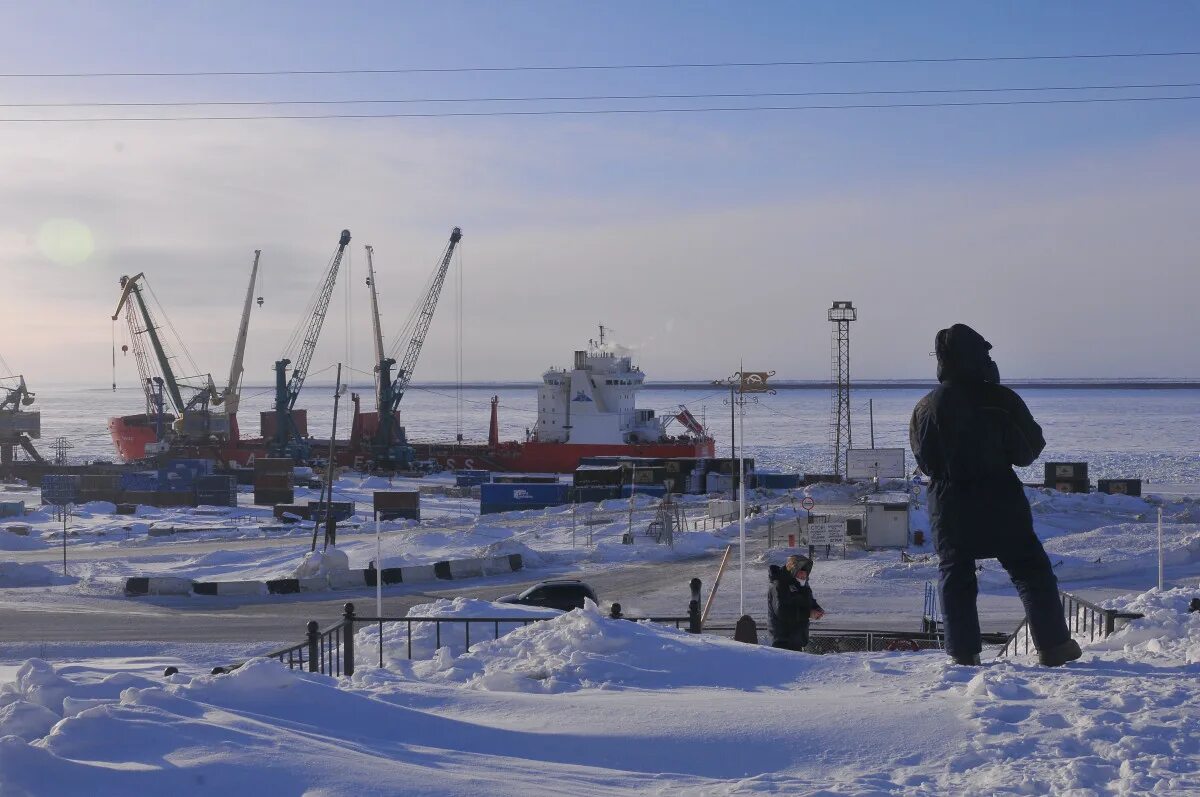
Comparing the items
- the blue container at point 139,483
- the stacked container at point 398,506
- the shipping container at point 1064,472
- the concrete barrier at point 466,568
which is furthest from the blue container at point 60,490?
the shipping container at point 1064,472

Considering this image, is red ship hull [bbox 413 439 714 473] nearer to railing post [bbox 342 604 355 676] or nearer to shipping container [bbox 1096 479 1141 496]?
shipping container [bbox 1096 479 1141 496]

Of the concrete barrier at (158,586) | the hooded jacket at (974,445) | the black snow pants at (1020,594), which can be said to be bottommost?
the concrete barrier at (158,586)

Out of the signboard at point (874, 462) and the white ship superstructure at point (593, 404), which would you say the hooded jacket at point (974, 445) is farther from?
the white ship superstructure at point (593, 404)

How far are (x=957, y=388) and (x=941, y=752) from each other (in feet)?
7.28

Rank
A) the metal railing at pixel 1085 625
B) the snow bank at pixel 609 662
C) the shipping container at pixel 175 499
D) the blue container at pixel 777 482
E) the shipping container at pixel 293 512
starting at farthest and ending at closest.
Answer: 1. the blue container at pixel 777 482
2. the shipping container at pixel 175 499
3. the shipping container at pixel 293 512
4. the metal railing at pixel 1085 625
5. the snow bank at pixel 609 662

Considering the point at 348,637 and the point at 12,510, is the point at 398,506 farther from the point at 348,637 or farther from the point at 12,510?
the point at 348,637

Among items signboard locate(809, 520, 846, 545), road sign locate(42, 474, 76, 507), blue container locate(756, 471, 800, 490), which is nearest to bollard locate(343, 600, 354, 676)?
signboard locate(809, 520, 846, 545)

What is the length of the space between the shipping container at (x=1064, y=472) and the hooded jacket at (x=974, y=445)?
38.5 meters

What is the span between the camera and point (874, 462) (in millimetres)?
38781

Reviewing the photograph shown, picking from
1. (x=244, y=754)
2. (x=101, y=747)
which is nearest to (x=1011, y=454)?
(x=244, y=754)

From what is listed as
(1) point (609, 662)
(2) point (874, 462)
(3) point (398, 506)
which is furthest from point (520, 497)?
(1) point (609, 662)

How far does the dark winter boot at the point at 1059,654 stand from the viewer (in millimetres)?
5992

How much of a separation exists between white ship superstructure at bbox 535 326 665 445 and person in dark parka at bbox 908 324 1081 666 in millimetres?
63058

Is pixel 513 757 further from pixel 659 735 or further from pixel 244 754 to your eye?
pixel 244 754
